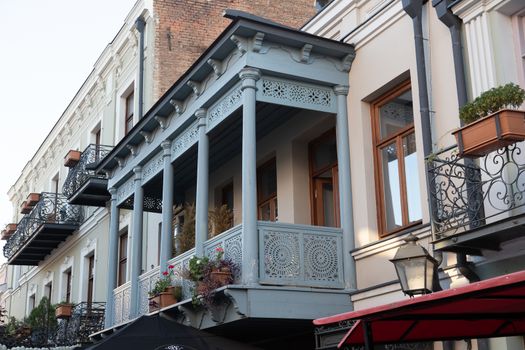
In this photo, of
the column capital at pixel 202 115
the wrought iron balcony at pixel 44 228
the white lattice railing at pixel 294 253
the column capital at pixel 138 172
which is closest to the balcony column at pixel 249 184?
the white lattice railing at pixel 294 253

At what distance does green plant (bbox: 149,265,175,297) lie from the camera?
12.6m

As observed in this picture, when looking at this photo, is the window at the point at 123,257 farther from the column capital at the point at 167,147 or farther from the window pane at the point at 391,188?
the window pane at the point at 391,188

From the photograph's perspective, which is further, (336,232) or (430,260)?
(336,232)

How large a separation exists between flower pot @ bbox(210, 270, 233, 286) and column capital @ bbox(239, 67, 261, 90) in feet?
8.30

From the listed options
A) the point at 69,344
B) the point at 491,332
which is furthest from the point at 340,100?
the point at 69,344

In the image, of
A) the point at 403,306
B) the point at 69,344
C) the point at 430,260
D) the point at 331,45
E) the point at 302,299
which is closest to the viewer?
the point at 403,306

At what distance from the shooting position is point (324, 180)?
13.3m

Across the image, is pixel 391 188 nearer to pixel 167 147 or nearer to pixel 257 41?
pixel 257 41

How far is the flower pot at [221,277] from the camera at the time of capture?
1084 cm

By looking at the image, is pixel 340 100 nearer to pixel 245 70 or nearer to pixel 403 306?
pixel 245 70

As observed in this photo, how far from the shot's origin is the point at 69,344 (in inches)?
789

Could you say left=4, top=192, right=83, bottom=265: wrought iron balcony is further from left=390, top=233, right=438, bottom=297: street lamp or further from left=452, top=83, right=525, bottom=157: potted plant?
left=452, top=83, right=525, bottom=157: potted plant

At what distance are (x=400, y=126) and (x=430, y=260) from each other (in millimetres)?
3186

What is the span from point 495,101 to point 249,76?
3962 mm
